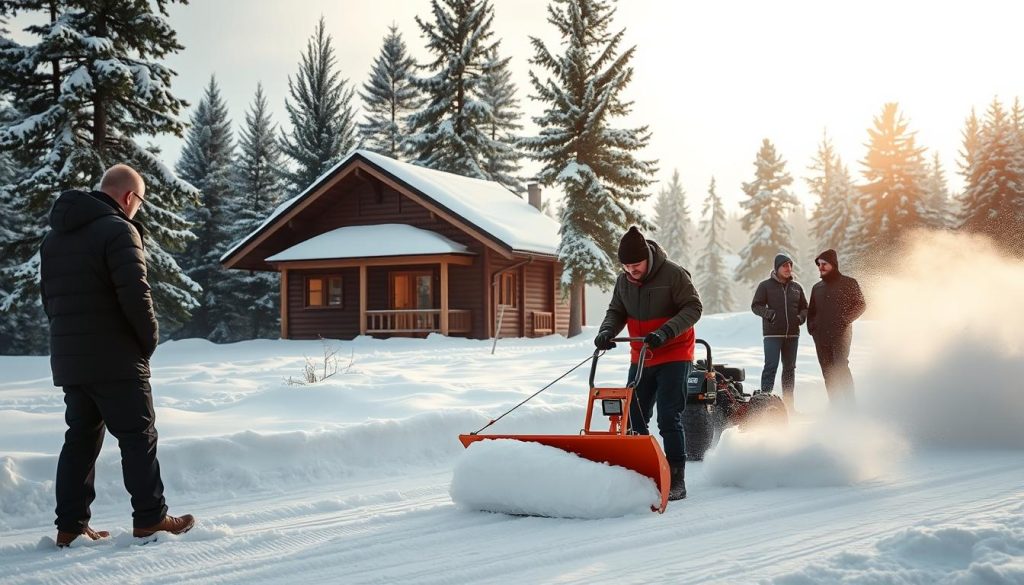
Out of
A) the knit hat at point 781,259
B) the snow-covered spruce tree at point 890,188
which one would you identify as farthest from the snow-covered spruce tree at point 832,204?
the knit hat at point 781,259

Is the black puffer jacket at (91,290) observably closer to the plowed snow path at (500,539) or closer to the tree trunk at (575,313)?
the plowed snow path at (500,539)

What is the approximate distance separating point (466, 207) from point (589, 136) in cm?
646

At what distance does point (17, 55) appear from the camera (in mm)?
20641

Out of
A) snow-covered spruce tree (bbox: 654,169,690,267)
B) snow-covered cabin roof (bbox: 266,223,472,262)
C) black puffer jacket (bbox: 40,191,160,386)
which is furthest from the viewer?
snow-covered spruce tree (bbox: 654,169,690,267)

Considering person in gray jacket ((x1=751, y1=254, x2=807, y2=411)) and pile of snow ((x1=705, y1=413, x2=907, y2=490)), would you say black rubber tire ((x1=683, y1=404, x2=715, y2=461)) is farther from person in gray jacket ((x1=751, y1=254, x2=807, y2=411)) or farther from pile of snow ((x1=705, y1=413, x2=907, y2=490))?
person in gray jacket ((x1=751, y1=254, x2=807, y2=411))

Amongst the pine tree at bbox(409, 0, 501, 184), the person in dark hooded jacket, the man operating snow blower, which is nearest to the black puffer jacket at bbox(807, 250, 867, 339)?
the person in dark hooded jacket

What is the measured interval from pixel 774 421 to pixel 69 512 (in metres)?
5.68

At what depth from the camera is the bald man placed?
4.50 m

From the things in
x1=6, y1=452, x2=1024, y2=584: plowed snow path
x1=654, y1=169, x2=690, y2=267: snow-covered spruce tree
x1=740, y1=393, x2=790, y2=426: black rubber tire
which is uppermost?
x1=654, y1=169, x2=690, y2=267: snow-covered spruce tree

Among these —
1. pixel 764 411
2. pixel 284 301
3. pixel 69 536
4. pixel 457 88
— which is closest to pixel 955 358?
pixel 764 411

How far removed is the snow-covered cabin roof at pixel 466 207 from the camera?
971 inches

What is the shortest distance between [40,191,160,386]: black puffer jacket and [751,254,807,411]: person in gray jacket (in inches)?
281

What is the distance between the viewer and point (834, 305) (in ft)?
30.1

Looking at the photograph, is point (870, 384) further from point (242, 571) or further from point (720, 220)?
point (720, 220)
